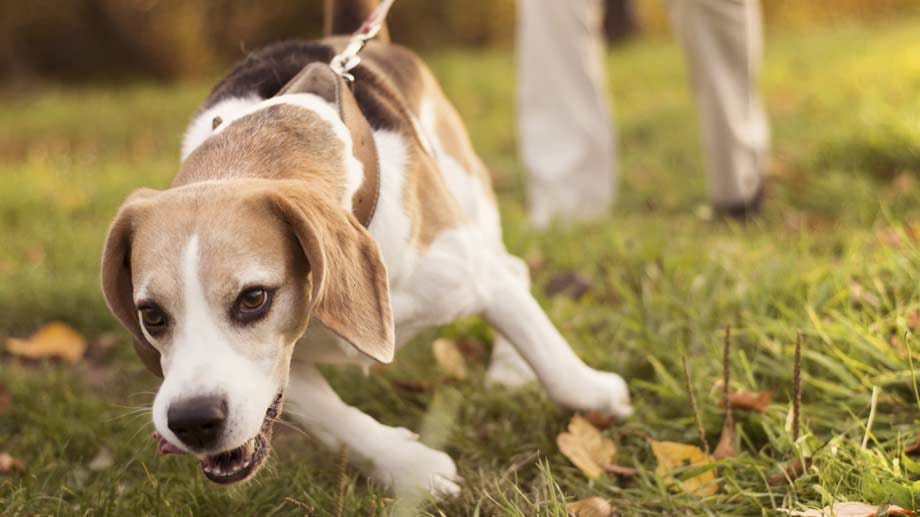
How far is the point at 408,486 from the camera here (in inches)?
95.8

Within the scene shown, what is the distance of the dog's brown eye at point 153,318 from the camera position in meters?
1.95

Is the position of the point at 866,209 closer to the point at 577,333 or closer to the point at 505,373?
the point at 577,333

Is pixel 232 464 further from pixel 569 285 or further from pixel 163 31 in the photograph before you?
pixel 163 31

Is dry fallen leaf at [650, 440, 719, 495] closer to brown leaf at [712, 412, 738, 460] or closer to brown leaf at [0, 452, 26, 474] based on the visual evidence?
brown leaf at [712, 412, 738, 460]

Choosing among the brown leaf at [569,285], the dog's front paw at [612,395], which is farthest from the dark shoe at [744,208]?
the dog's front paw at [612,395]

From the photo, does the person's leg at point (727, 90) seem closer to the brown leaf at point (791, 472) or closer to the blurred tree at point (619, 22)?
the brown leaf at point (791, 472)

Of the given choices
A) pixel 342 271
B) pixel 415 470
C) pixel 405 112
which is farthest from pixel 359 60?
pixel 415 470

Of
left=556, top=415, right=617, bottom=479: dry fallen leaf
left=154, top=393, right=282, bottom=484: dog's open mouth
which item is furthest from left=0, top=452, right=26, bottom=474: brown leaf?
left=556, top=415, right=617, bottom=479: dry fallen leaf

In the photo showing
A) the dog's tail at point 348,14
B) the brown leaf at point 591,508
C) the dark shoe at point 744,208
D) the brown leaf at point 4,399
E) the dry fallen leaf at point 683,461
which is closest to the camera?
the brown leaf at point 591,508

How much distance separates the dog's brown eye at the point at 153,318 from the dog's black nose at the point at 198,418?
191 mm

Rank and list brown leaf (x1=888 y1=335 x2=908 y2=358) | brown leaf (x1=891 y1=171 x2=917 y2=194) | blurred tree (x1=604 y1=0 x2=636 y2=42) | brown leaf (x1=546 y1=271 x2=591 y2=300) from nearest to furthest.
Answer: brown leaf (x1=888 y1=335 x2=908 y2=358), brown leaf (x1=546 y1=271 x2=591 y2=300), brown leaf (x1=891 y1=171 x2=917 y2=194), blurred tree (x1=604 y1=0 x2=636 y2=42)

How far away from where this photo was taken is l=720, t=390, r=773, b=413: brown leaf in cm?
258

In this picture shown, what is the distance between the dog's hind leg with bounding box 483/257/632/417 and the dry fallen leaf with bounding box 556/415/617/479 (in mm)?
71

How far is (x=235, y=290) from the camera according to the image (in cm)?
190
